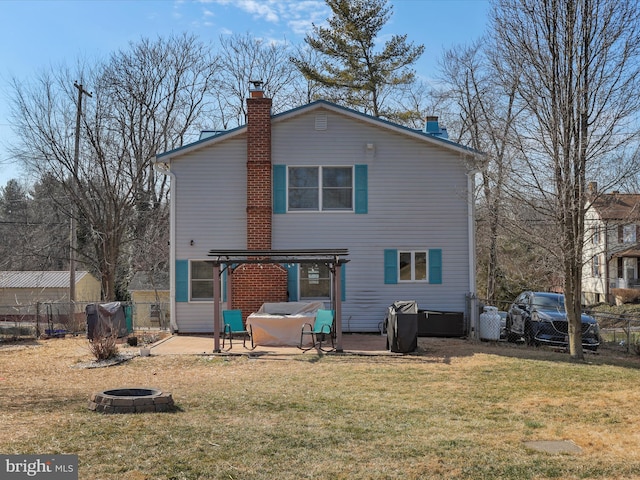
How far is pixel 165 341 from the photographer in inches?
635

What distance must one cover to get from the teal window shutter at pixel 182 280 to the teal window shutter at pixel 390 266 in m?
5.25

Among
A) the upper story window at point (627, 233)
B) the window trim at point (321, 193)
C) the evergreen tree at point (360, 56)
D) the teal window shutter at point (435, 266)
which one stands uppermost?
the evergreen tree at point (360, 56)

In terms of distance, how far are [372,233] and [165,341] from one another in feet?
19.5

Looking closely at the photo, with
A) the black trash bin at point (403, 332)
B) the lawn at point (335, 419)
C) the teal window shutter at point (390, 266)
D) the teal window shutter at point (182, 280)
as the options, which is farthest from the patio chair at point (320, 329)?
the teal window shutter at point (182, 280)

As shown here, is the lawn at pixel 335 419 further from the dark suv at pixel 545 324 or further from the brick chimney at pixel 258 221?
the brick chimney at pixel 258 221

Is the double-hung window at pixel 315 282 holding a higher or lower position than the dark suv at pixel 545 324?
higher

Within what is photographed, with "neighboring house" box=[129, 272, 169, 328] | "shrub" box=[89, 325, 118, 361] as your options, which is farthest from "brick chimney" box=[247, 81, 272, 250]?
"neighboring house" box=[129, 272, 169, 328]

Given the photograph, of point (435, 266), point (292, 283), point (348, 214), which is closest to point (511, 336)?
point (435, 266)

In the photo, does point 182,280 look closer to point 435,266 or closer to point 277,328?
point 277,328

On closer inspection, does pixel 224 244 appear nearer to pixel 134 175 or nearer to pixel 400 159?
pixel 400 159

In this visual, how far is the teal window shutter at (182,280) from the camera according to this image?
17719 millimetres

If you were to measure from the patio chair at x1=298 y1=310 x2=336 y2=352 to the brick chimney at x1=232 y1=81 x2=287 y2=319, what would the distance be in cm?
251

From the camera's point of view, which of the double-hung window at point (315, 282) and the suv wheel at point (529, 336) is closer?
the suv wheel at point (529, 336)

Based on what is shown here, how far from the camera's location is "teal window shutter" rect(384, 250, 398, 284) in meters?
17.7
